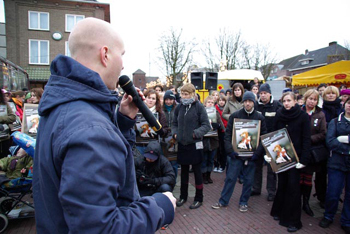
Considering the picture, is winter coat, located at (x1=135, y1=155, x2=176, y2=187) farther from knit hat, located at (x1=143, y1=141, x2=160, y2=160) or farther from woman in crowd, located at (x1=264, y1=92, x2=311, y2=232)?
woman in crowd, located at (x1=264, y1=92, x2=311, y2=232)

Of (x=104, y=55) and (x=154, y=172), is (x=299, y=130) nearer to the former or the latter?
(x=154, y=172)

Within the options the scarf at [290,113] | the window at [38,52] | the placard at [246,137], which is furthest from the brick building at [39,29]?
the scarf at [290,113]

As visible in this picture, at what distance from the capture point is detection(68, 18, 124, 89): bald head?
122 centimetres

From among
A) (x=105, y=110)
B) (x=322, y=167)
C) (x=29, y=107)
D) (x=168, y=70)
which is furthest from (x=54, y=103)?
(x=168, y=70)

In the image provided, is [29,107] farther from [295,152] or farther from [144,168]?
[295,152]

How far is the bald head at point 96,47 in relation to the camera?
122 cm

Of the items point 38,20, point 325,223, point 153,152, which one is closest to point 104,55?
point 153,152

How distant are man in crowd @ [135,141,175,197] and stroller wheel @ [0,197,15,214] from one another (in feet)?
7.29

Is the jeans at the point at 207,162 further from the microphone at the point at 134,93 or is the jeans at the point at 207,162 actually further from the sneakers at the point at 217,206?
the microphone at the point at 134,93

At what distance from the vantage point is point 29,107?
183 inches

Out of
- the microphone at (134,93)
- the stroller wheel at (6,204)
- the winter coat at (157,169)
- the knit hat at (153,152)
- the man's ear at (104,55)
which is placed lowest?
the stroller wheel at (6,204)

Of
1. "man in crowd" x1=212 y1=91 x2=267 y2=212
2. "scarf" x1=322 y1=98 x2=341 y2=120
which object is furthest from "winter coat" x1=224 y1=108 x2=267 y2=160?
"scarf" x1=322 y1=98 x2=341 y2=120

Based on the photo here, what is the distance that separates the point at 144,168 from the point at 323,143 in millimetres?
3335

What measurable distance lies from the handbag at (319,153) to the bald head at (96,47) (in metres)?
4.16
